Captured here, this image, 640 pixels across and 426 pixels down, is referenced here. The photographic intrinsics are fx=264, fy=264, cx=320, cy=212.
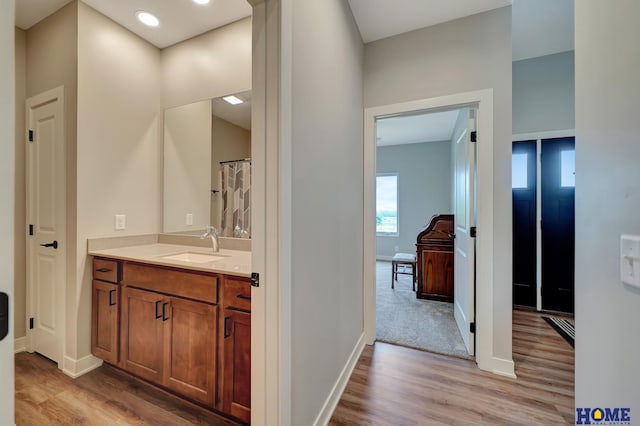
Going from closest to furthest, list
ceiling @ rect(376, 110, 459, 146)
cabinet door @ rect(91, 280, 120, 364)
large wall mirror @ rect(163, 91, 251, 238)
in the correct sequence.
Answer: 1. cabinet door @ rect(91, 280, 120, 364)
2. large wall mirror @ rect(163, 91, 251, 238)
3. ceiling @ rect(376, 110, 459, 146)

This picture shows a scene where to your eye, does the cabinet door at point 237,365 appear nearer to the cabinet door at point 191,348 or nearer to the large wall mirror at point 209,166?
the cabinet door at point 191,348

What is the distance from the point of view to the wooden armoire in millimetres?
3555

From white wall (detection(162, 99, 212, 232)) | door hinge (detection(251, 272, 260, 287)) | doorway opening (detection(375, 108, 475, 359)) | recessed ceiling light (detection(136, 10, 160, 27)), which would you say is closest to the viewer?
door hinge (detection(251, 272, 260, 287))

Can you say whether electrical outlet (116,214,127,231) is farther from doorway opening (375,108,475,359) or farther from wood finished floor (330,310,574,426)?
doorway opening (375,108,475,359)

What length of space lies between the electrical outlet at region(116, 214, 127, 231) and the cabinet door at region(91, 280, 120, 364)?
46cm

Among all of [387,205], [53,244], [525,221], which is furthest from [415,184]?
[53,244]

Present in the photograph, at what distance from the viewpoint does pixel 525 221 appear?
3215 millimetres

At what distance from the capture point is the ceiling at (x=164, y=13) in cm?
199

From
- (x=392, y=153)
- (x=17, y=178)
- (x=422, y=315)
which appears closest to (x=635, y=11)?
(x=422, y=315)

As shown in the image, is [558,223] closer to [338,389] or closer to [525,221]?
[525,221]

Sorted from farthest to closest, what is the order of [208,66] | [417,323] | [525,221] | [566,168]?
[525,221]
[566,168]
[417,323]
[208,66]

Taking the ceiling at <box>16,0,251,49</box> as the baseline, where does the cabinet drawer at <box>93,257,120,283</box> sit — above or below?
below

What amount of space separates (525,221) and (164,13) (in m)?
4.24
